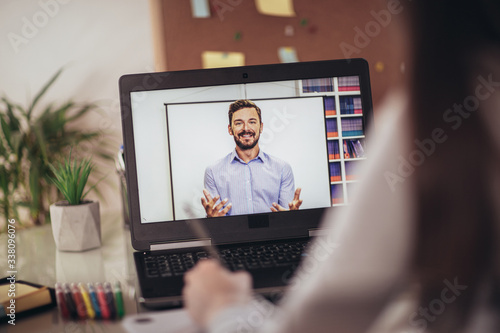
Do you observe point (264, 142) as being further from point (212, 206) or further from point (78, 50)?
point (78, 50)

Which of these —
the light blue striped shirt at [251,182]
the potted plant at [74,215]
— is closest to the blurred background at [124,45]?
the potted plant at [74,215]

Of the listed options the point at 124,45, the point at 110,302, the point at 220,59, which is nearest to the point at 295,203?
the point at 110,302

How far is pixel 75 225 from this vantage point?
97 cm

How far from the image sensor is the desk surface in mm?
557

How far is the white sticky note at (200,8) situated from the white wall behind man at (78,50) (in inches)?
20.6

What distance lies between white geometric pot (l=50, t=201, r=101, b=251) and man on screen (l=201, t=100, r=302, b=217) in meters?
0.28

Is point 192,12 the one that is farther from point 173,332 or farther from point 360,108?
point 173,332

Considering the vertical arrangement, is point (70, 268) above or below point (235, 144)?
below

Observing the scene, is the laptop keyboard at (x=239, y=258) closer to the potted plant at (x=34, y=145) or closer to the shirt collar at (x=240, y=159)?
the shirt collar at (x=240, y=159)

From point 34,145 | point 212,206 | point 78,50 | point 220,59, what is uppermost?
point 78,50

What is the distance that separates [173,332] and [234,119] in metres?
0.49

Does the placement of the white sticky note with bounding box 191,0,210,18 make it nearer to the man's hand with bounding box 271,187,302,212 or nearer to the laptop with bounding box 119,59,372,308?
the laptop with bounding box 119,59,372,308

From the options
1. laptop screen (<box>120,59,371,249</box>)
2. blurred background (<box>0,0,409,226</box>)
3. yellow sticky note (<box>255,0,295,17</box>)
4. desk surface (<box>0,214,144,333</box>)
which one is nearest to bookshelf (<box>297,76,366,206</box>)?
laptop screen (<box>120,59,371,249</box>)

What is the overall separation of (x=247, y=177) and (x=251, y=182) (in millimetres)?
14
